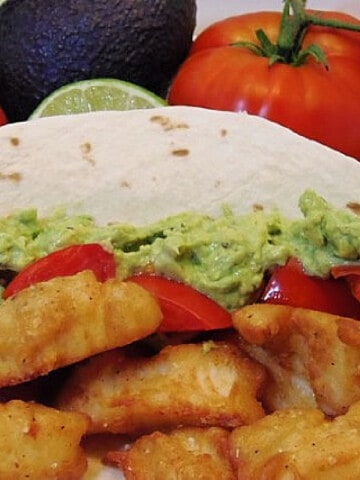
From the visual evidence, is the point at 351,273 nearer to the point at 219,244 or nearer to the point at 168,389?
the point at 219,244

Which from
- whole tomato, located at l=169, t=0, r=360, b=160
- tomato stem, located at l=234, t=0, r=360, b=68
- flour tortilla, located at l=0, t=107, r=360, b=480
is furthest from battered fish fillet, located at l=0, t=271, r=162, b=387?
tomato stem, located at l=234, t=0, r=360, b=68

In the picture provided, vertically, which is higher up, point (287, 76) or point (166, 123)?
point (166, 123)

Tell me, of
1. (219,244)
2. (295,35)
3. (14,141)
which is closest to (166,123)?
(14,141)

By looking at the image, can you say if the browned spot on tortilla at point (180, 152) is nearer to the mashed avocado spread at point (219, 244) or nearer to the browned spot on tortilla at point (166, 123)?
the browned spot on tortilla at point (166, 123)

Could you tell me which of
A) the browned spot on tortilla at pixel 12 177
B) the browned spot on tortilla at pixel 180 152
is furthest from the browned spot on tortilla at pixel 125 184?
the browned spot on tortilla at pixel 12 177

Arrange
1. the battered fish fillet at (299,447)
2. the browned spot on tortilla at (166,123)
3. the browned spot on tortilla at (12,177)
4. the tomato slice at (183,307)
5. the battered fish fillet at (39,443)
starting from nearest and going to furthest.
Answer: the battered fish fillet at (299,447), the battered fish fillet at (39,443), the tomato slice at (183,307), the browned spot on tortilla at (12,177), the browned spot on tortilla at (166,123)

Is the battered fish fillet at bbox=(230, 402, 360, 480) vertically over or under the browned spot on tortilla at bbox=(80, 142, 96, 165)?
under

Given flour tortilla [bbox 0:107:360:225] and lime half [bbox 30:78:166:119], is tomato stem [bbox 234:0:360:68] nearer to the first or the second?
lime half [bbox 30:78:166:119]
